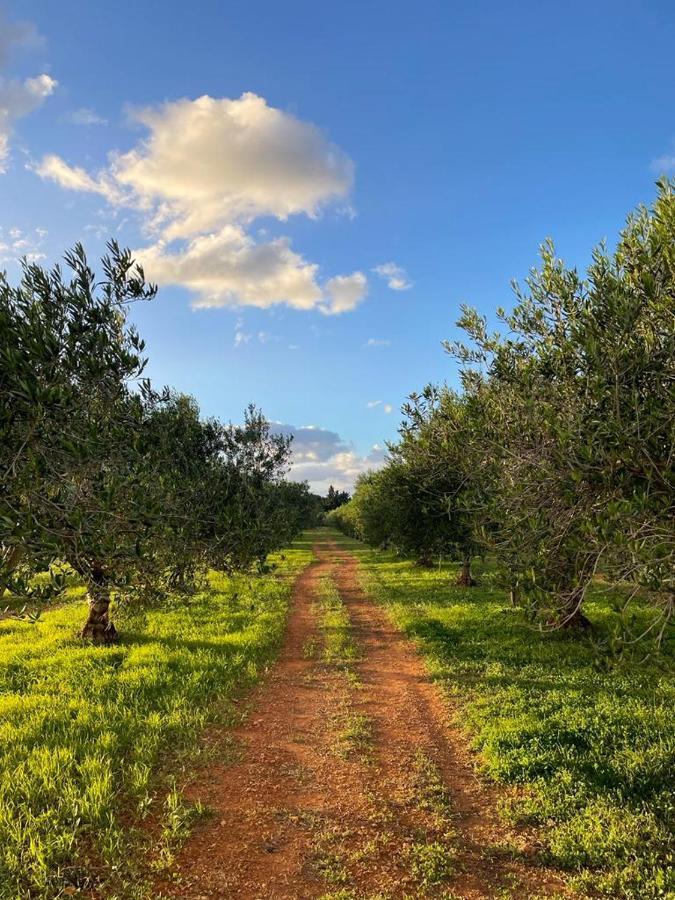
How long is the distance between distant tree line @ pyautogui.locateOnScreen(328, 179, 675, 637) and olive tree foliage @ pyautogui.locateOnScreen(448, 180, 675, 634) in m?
0.02

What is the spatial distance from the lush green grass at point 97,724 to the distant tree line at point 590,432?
683cm

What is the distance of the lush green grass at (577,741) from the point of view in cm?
679

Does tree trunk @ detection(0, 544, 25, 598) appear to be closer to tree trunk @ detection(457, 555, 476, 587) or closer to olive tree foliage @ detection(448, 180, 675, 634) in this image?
olive tree foliage @ detection(448, 180, 675, 634)

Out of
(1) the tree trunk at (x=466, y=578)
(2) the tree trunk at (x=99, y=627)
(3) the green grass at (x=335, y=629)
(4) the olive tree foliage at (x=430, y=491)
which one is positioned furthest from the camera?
(1) the tree trunk at (x=466, y=578)

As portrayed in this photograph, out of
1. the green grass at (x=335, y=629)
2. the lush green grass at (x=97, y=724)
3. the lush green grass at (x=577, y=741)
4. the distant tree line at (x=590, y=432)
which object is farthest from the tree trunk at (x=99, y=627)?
the distant tree line at (x=590, y=432)

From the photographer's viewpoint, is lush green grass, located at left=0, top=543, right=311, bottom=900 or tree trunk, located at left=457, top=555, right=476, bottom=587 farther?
tree trunk, located at left=457, top=555, right=476, bottom=587

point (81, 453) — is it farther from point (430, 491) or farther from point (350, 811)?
point (430, 491)

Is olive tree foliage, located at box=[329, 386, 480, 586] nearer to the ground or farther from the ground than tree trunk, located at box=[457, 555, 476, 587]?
farther from the ground

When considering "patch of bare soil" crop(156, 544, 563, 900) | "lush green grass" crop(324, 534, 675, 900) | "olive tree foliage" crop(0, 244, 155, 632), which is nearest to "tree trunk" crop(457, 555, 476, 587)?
"lush green grass" crop(324, 534, 675, 900)

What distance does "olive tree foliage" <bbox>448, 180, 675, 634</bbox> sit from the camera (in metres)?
6.31

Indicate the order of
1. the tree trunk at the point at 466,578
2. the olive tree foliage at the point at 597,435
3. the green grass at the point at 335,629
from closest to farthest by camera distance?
the olive tree foliage at the point at 597,435, the green grass at the point at 335,629, the tree trunk at the point at 466,578

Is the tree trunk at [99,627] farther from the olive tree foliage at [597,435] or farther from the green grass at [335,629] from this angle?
the olive tree foliage at [597,435]

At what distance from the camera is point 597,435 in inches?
267

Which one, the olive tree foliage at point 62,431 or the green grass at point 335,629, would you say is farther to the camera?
the green grass at point 335,629
